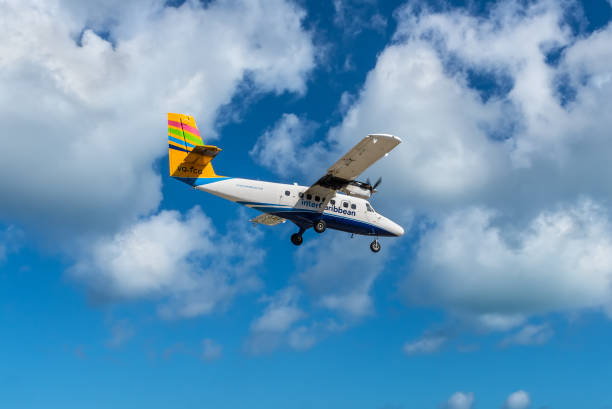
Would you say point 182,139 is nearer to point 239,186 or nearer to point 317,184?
point 239,186

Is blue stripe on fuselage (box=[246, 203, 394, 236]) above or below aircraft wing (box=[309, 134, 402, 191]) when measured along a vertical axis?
below

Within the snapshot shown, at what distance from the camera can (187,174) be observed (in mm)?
45219

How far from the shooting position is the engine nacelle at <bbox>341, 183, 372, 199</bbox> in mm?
48838

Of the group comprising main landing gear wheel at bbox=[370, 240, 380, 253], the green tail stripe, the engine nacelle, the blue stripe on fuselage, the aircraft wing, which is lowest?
Result: main landing gear wheel at bbox=[370, 240, 380, 253]

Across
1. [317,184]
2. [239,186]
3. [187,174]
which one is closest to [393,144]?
[317,184]

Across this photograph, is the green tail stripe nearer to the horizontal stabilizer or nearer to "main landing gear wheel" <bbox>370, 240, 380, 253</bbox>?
the horizontal stabilizer

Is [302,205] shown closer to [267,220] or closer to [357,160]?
[357,160]

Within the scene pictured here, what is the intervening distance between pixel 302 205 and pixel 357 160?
5.45 m

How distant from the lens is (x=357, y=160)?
45.3 metres

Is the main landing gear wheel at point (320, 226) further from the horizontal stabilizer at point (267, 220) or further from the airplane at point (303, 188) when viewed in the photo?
the horizontal stabilizer at point (267, 220)

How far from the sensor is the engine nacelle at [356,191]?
160 ft

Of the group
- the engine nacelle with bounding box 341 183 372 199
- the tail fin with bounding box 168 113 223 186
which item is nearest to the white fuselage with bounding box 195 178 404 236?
the engine nacelle with bounding box 341 183 372 199

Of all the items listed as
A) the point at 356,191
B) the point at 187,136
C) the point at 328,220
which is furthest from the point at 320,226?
the point at 187,136

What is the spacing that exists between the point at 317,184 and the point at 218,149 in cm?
787
